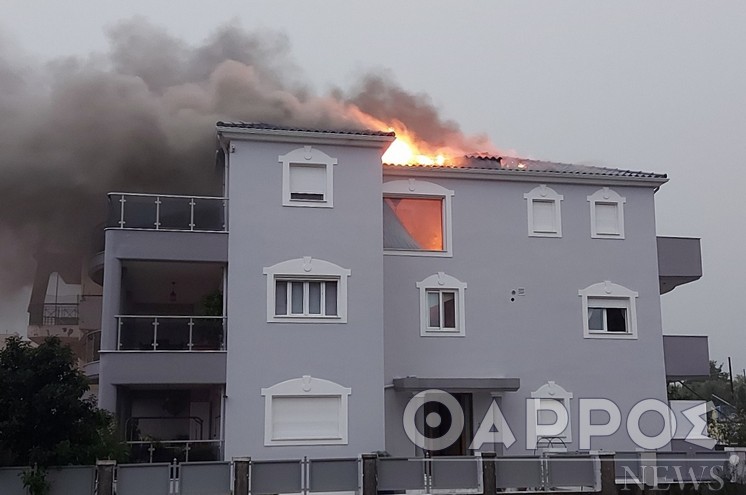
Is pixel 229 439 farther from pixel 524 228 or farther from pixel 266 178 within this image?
pixel 524 228

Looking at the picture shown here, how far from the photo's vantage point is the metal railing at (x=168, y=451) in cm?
A: 2089

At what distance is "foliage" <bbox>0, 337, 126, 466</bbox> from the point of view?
18469 mm

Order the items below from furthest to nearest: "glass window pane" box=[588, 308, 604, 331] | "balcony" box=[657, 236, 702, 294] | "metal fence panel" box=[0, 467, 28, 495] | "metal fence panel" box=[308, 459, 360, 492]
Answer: "balcony" box=[657, 236, 702, 294] → "glass window pane" box=[588, 308, 604, 331] → "metal fence panel" box=[308, 459, 360, 492] → "metal fence panel" box=[0, 467, 28, 495]

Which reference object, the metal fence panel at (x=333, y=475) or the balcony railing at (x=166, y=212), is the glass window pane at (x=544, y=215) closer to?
the balcony railing at (x=166, y=212)

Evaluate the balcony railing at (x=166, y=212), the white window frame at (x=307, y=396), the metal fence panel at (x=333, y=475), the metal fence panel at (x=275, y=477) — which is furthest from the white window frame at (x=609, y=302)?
the balcony railing at (x=166, y=212)

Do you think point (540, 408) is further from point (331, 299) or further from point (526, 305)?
point (331, 299)

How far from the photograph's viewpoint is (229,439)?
21438 mm

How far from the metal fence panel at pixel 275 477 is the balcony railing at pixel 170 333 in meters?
3.45

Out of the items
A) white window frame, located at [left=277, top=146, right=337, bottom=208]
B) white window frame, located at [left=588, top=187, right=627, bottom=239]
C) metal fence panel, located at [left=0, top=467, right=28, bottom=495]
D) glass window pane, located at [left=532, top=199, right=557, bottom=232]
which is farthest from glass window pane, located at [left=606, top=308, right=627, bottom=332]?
metal fence panel, located at [left=0, top=467, right=28, bottom=495]

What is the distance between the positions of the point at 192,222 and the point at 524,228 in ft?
29.4

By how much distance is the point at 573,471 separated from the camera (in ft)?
70.0

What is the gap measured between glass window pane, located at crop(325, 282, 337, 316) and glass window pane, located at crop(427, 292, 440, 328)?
290cm

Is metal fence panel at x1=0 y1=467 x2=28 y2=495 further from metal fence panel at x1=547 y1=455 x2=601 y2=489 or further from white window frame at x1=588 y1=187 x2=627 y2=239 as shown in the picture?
white window frame at x1=588 y1=187 x2=627 y2=239

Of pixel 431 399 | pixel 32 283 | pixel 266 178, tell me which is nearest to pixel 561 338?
pixel 431 399
